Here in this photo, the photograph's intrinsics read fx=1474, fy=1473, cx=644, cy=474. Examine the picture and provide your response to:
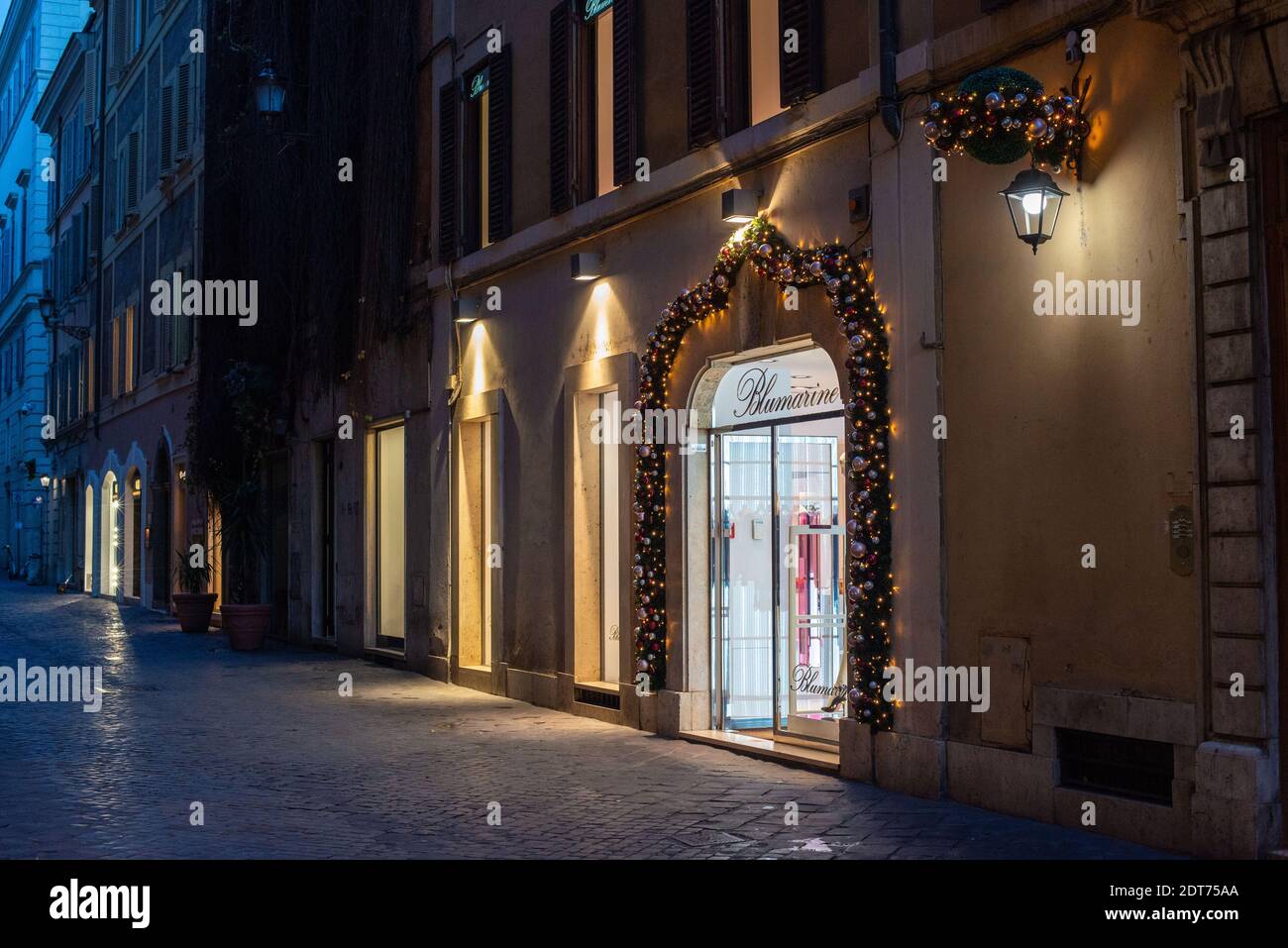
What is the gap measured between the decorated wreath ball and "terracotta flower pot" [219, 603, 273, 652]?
15202mm

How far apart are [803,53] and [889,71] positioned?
1.29 m

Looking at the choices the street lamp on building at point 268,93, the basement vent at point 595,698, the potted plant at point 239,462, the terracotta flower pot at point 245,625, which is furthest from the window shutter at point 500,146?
the potted plant at point 239,462

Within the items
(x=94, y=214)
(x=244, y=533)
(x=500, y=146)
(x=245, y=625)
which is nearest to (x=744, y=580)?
(x=500, y=146)

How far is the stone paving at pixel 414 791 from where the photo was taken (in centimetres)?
773

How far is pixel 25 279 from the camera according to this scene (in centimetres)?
5016

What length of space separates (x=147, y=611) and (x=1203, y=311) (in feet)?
89.7

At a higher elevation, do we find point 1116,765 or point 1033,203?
point 1033,203

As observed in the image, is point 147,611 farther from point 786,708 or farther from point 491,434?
point 786,708

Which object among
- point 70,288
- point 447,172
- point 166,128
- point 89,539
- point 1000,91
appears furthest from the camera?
point 70,288

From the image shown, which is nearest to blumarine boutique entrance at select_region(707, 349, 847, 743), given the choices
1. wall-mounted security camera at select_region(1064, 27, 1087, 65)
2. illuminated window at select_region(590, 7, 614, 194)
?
illuminated window at select_region(590, 7, 614, 194)

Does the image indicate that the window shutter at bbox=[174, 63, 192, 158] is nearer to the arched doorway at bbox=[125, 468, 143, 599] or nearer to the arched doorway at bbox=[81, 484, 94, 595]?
the arched doorway at bbox=[125, 468, 143, 599]

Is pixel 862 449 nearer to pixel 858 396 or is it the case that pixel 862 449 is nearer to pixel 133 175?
pixel 858 396

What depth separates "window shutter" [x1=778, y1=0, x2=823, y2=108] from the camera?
1048 cm

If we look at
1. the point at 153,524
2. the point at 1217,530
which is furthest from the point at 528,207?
the point at 153,524
